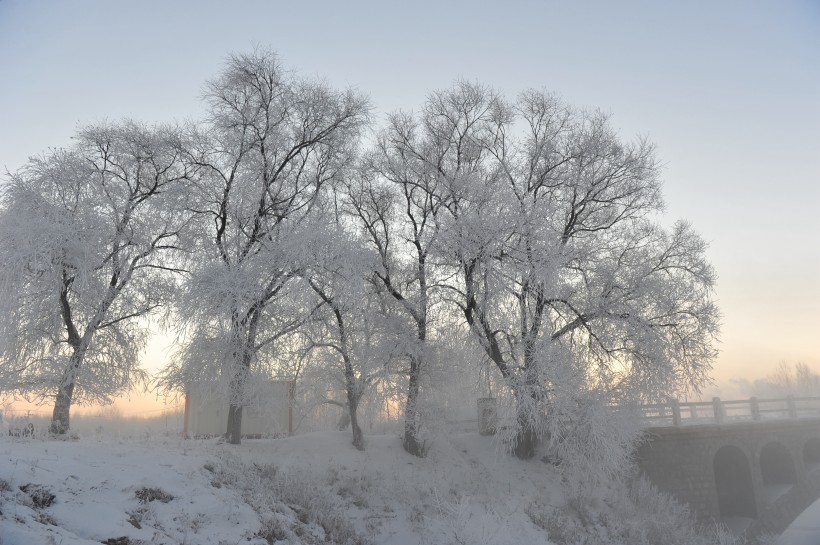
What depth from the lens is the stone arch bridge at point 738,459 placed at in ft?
74.3

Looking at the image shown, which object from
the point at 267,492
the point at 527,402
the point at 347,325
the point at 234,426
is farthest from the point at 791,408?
the point at 267,492

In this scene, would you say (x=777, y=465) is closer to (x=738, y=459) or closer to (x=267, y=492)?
(x=738, y=459)

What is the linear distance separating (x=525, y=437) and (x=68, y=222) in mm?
15949

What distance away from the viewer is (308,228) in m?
16.2

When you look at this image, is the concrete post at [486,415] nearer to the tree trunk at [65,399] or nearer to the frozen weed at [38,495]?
the tree trunk at [65,399]

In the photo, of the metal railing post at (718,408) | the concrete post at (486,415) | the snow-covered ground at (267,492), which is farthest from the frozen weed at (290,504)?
the metal railing post at (718,408)

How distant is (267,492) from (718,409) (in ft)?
72.4

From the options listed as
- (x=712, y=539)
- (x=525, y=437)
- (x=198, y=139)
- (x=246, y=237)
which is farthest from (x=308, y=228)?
(x=712, y=539)

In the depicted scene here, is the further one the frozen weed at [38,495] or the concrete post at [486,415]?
the concrete post at [486,415]

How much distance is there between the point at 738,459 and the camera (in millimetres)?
29156

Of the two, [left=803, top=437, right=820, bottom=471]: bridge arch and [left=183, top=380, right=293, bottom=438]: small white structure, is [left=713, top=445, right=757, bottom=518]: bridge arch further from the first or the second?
[left=183, top=380, right=293, bottom=438]: small white structure

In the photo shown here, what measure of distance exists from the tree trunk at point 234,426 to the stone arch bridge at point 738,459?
48.7 ft

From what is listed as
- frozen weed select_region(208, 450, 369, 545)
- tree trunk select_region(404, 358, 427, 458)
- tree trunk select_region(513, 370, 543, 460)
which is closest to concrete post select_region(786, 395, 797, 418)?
tree trunk select_region(513, 370, 543, 460)

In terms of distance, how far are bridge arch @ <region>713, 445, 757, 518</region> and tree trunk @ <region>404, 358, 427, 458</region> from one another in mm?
16989
